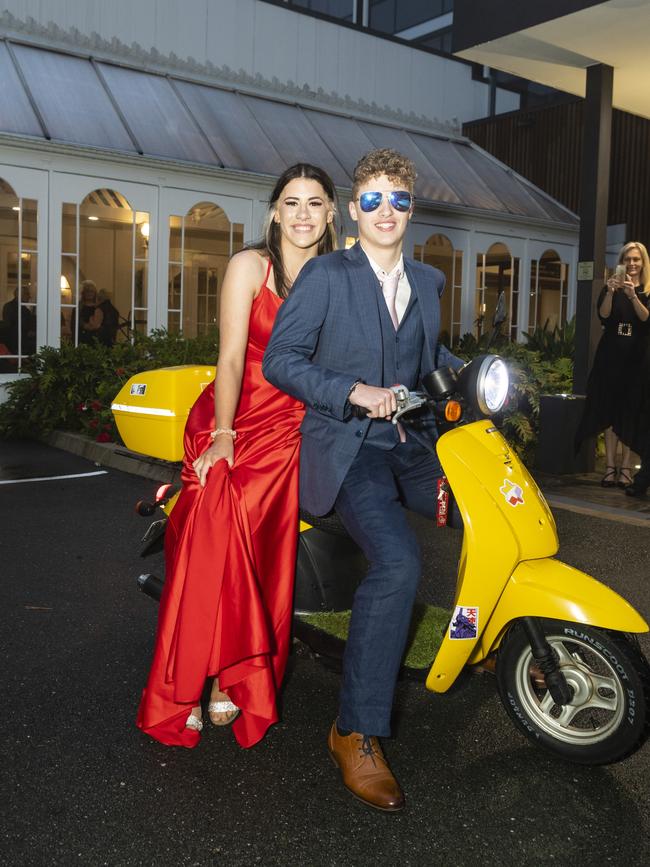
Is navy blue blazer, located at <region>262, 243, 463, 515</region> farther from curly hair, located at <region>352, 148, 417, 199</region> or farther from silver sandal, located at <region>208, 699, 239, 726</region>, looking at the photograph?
silver sandal, located at <region>208, 699, 239, 726</region>

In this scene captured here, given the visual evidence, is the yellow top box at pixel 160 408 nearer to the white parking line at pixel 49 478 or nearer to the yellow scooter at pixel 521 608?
the yellow scooter at pixel 521 608

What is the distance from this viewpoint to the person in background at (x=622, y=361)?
7.42 m

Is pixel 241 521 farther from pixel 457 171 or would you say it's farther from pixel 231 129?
pixel 457 171

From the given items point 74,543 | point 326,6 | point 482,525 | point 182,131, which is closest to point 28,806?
point 482,525

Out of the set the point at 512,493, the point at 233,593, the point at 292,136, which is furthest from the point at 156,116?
the point at 512,493

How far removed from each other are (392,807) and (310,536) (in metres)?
1.02

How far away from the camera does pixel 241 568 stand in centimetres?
292

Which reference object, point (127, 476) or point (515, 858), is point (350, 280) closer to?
point (515, 858)

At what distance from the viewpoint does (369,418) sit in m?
2.69

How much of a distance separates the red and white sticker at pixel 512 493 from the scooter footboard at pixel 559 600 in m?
0.19

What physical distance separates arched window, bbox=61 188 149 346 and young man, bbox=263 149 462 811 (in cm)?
907

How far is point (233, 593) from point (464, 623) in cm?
74

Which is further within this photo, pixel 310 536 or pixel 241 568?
pixel 310 536

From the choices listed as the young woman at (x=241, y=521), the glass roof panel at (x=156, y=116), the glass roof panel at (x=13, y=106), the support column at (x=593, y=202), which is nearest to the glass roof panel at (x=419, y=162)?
the glass roof panel at (x=156, y=116)
